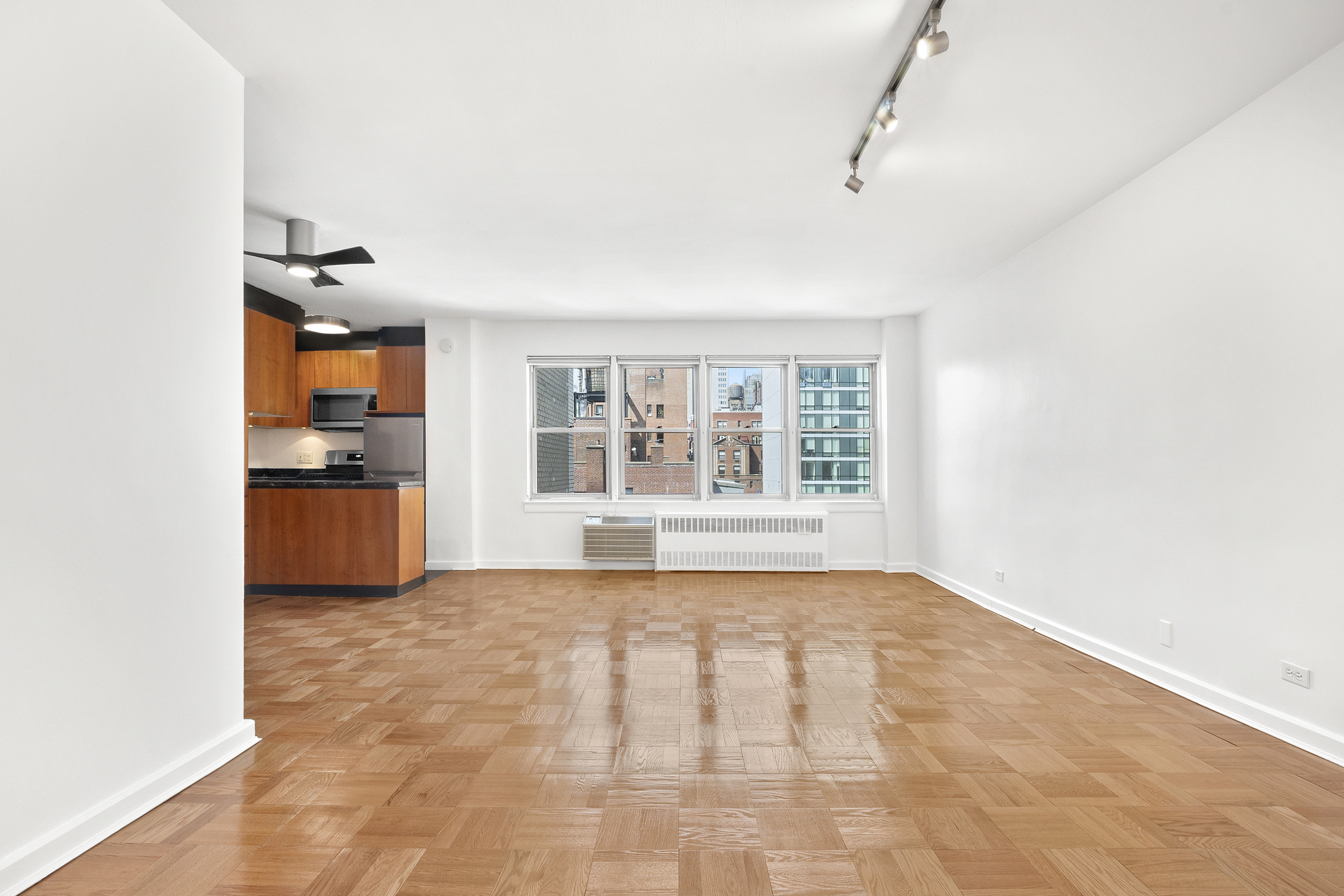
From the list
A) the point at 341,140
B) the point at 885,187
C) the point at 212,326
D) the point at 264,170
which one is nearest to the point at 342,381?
the point at 264,170

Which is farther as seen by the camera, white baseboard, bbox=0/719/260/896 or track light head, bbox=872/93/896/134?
track light head, bbox=872/93/896/134

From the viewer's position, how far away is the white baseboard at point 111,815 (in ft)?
5.50

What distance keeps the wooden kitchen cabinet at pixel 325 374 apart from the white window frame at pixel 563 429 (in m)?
1.80

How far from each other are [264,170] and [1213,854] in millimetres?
4852

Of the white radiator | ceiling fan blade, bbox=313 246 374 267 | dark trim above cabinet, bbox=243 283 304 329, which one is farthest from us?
the white radiator

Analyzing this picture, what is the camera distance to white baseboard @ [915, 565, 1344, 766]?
253 cm

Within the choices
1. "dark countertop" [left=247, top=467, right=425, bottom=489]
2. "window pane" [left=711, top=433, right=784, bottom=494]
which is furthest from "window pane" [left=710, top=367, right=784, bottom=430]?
"dark countertop" [left=247, top=467, right=425, bottom=489]

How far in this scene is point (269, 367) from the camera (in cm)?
656

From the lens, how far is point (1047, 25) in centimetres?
224

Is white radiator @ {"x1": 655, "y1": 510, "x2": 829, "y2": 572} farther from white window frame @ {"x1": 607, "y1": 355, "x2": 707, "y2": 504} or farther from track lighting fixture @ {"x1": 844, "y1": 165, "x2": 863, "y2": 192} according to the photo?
track lighting fixture @ {"x1": 844, "y1": 165, "x2": 863, "y2": 192}

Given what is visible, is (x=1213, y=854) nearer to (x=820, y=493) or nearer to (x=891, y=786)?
(x=891, y=786)

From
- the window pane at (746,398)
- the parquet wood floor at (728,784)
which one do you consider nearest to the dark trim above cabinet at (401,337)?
the window pane at (746,398)

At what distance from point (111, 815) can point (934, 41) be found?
11.7 feet

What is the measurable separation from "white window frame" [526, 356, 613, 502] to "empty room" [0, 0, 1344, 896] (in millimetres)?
1969
